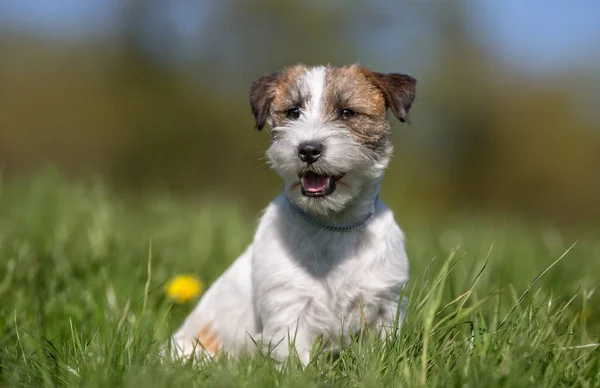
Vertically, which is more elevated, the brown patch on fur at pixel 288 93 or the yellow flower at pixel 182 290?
the brown patch on fur at pixel 288 93

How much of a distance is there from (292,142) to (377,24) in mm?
21303

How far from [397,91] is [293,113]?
66 centimetres

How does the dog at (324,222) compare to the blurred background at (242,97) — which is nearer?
the dog at (324,222)

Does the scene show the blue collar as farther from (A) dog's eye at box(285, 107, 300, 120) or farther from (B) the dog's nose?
(A) dog's eye at box(285, 107, 300, 120)

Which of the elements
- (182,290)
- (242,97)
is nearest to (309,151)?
(182,290)

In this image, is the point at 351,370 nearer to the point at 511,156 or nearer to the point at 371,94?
the point at 371,94

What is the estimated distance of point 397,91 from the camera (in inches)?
162

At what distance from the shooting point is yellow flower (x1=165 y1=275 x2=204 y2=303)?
508 cm

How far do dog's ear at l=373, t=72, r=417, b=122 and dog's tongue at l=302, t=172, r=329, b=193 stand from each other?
2.17 feet

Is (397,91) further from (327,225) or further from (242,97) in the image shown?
(242,97)

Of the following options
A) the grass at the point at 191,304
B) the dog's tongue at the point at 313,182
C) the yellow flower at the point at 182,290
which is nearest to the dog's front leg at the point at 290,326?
the grass at the point at 191,304

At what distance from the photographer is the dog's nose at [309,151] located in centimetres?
367

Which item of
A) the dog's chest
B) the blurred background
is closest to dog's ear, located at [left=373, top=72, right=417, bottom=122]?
the dog's chest

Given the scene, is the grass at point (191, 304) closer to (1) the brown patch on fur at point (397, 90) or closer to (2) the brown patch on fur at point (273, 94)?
(1) the brown patch on fur at point (397, 90)
